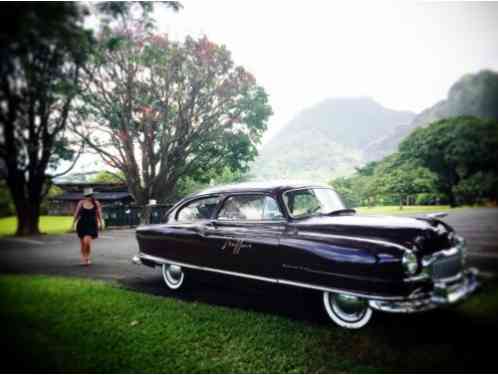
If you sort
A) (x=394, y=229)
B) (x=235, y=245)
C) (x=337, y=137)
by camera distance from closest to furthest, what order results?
(x=394, y=229) < (x=337, y=137) < (x=235, y=245)

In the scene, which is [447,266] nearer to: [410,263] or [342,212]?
[410,263]

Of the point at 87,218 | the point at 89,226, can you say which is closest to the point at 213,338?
the point at 87,218

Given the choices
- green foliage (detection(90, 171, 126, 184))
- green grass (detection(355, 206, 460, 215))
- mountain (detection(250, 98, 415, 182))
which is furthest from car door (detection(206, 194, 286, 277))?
green foliage (detection(90, 171, 126, 184))

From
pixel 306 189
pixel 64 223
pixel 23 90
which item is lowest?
pixel 64 223

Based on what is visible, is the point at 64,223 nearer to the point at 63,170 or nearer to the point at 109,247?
the point at 63,170

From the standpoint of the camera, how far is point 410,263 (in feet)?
7.45

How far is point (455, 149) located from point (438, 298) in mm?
1041

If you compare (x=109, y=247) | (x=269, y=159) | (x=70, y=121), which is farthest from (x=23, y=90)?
(x=109, y=247)

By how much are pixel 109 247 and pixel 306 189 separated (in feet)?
21.5

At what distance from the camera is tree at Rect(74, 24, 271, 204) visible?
7.30ft

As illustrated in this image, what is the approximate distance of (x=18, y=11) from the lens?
1.47m

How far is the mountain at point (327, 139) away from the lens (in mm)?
2764

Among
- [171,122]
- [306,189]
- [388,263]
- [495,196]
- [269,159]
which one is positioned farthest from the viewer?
[306,189]

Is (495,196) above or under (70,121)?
under
